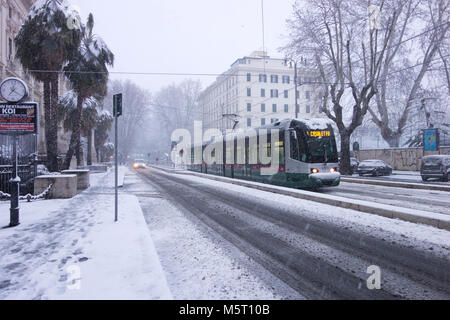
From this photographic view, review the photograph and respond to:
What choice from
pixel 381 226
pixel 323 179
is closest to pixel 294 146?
pixel 323 179

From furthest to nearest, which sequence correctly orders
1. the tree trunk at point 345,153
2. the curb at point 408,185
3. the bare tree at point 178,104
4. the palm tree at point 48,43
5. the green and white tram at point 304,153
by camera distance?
the bare tree at point 178,104 < the tree trunk at point 345,153 < the palm tree at point 48,43 < the curb at point 408,185 < the green and white tram at point 304,153

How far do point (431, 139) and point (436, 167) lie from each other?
22.6 feet

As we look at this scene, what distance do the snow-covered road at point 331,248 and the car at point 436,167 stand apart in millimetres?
14381

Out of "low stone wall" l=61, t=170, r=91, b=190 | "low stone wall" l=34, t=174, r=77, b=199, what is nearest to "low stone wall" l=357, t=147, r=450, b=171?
"low stone wall" l=61, t=170, r=91, b=190

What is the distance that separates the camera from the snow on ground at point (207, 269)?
337 centimetres

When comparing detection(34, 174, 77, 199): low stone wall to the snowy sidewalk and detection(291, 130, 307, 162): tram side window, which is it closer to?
the snowy sidewalk

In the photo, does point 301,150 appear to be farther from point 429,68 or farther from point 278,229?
point 429,68

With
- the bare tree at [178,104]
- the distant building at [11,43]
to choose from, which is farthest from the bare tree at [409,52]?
the bare tree at [178,104]

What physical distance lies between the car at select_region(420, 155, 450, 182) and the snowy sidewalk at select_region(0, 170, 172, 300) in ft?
63.3

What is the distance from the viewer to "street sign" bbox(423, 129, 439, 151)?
2389 cm

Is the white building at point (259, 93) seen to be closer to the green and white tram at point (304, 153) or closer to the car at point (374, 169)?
the car at point (374, 169)

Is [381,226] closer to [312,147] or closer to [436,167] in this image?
[312,147]

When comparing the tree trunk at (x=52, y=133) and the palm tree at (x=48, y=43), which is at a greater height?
the palm tree at (x=48, y=43)
